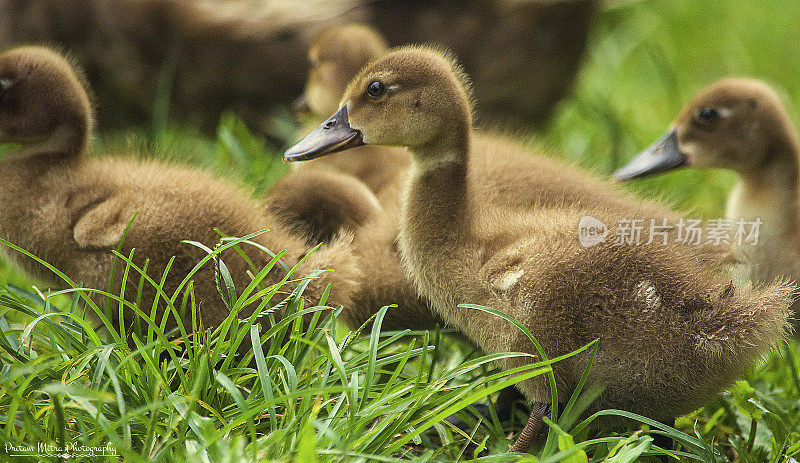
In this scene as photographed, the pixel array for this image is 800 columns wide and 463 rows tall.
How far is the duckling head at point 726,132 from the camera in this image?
2.98 m

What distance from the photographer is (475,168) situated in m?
2.58

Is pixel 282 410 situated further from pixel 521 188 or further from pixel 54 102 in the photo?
pixel 54 102

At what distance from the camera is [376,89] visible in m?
2.37

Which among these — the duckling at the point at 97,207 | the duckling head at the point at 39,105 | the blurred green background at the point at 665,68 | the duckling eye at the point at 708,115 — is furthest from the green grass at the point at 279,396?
the blurred green background at the point at 665,68

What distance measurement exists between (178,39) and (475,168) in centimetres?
→ 240

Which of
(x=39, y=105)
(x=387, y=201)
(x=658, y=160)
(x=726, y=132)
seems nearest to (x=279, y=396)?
(x=387, y=201)

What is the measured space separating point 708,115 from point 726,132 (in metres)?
0.09

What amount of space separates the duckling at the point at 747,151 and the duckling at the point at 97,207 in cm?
144

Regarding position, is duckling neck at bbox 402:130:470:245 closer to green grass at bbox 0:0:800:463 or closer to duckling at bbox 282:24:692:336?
duckling at bbox 282:24:692:336

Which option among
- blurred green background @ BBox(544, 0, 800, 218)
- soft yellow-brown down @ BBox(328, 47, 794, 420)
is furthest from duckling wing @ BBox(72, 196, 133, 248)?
blurred green background @ BBox(544, 0, 800, 218)

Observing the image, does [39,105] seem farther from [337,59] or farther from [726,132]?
[726,132]

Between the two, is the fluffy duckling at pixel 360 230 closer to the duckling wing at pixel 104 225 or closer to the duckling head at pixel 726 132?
the duckling wing at pixel 104 225

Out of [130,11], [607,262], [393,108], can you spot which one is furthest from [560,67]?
[607,262]

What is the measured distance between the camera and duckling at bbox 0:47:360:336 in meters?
2.31
